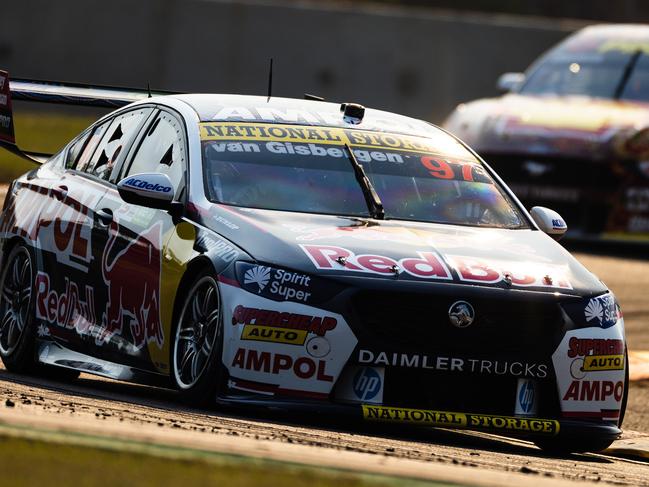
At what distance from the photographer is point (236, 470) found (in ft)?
16.4

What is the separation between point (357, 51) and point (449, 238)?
1798 centimetres

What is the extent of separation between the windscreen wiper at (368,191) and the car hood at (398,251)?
10 centimetres

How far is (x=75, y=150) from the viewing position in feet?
31.9

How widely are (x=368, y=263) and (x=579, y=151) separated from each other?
889 centimetres

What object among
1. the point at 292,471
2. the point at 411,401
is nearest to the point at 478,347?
the point at 411,401

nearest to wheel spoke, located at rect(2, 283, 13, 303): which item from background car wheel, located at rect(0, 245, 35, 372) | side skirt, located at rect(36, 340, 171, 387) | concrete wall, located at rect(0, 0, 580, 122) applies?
background car wheel, located at rect(0, 245, 35, 372)

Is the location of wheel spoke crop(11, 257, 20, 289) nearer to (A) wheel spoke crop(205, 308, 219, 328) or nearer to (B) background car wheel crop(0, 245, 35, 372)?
(B) background car wheel crop(0, 245, 35, 372)

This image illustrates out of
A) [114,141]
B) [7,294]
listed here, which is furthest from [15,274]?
[114,141]

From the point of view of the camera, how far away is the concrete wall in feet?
83.7

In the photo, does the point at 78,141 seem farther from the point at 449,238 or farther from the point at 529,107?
the point at 529,107

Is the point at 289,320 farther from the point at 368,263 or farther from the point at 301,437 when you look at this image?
the point at 301,437

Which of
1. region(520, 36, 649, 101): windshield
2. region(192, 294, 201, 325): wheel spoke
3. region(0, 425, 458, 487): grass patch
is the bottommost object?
region(0, 425, 458, 487): grass patch

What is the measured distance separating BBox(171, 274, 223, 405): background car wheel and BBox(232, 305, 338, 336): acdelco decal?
0.16 m

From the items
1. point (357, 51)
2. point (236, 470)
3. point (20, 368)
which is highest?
point (357, 51)
